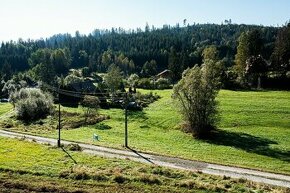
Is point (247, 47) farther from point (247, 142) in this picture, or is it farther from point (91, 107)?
point (247, 142)

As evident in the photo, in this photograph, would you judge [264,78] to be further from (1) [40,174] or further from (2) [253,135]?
(1) [40,174]

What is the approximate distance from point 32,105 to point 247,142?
149 feet

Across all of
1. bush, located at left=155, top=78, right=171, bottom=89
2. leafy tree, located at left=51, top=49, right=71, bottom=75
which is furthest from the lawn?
leafy tree, located at left=51, top=49, right=71, bottom=75

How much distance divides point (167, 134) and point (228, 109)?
18863 millimetres

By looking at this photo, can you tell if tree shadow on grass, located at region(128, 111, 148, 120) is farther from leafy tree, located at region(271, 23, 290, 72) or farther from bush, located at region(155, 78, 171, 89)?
leafy tree, located at region(271, 23, 290, 72)

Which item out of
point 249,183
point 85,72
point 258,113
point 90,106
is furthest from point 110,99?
point 85,72

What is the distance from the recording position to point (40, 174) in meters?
42.3

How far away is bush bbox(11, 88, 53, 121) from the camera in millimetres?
84562

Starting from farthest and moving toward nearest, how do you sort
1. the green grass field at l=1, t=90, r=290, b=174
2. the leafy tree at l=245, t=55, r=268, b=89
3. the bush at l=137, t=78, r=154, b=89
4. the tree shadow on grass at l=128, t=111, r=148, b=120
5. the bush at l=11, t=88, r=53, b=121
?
the bush at l=137, t=78, r=154, b=89 < the leafy tree at l=245, t=55, r=268, b=89 < the bush at l=11, t=88, r=53, b=121 < the tree shadow on grass at l=128, t=111, r=148, b=120 < the green grass field at l=1, t=90, r=290, b=174

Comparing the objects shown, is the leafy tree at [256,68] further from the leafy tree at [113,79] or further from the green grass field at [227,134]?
the leafy tree at [113,79]

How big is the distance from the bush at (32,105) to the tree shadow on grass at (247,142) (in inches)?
1486

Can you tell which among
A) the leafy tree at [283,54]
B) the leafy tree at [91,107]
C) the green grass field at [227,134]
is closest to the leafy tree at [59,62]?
the leafy tree at [283,54]

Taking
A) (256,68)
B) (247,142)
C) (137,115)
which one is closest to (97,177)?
(247,142)

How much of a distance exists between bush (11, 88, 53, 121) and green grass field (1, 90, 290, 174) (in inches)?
477
